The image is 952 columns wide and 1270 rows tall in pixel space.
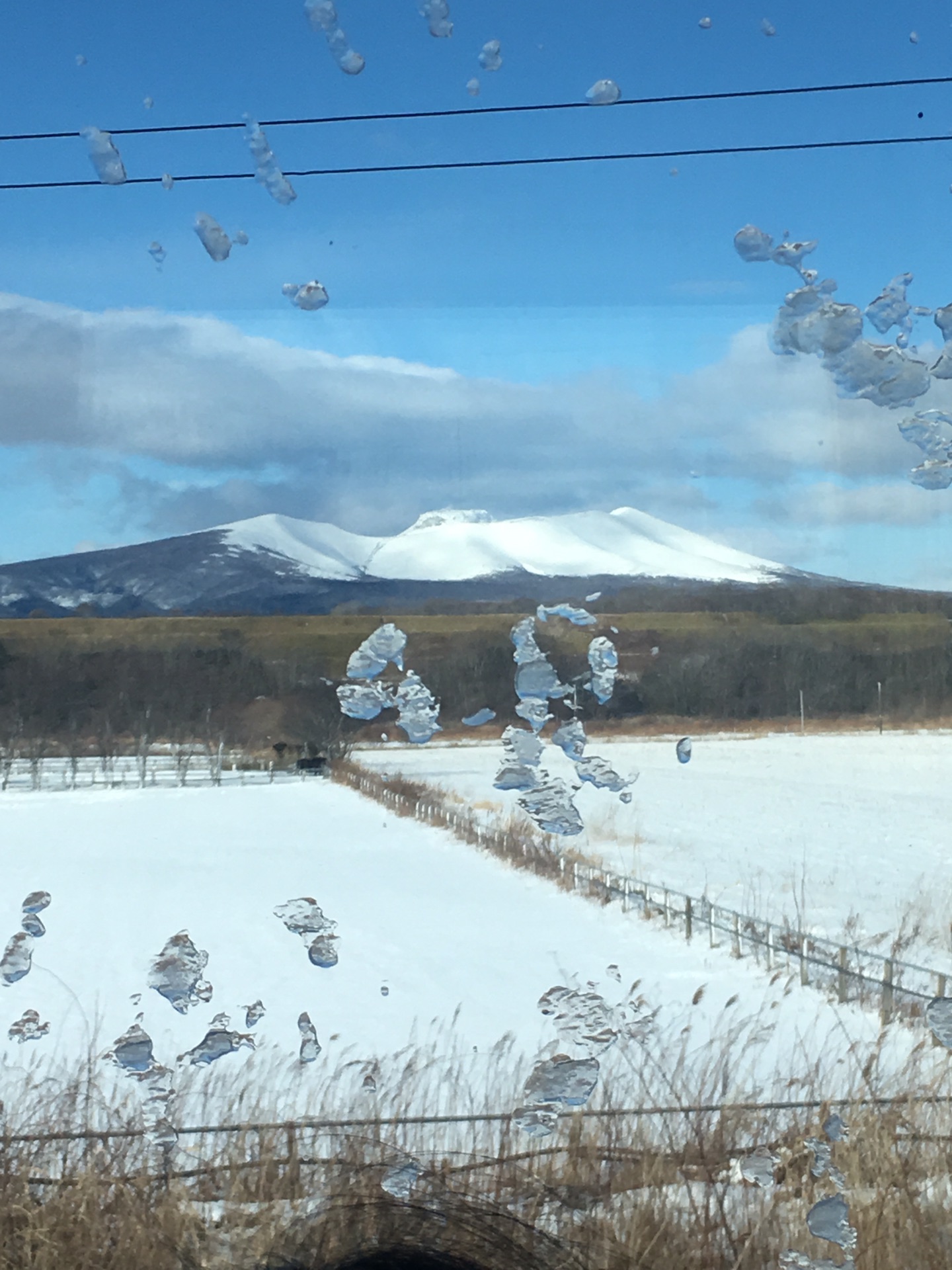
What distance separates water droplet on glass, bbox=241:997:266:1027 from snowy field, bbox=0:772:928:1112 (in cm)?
1

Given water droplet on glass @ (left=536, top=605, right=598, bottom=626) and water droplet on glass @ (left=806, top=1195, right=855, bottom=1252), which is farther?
water droplet on glass @ (left=536, top=605, right=598, bottom=626)

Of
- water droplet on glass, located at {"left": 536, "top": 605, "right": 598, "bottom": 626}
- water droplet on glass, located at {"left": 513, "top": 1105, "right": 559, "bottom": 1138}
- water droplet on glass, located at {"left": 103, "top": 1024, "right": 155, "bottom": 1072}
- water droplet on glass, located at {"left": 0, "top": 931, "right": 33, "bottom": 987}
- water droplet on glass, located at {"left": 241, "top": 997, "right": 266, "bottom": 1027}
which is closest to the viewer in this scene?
water droplet on glass, located at {"left": 513, "top": 1105, "right": 559, "bottom": 1138}

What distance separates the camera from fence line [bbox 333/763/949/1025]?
1.75m

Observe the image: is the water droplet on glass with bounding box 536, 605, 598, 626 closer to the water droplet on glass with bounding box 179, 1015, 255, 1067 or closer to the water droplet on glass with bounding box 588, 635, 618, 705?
the water droplet on glass with bounding box 588, 635, 618, 705

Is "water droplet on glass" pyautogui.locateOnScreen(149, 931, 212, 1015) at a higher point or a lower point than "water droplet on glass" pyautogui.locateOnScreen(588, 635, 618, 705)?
lower

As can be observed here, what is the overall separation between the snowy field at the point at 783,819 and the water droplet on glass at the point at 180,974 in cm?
50

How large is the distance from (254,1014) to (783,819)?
1.69 metres

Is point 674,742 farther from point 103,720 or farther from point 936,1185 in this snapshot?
point 103,720

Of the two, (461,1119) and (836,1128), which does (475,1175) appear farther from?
(836,1128)

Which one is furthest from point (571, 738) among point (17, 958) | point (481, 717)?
point (17, 958)

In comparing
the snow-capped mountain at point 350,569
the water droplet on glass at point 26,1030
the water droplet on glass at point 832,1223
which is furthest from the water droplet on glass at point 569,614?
the water droplet on glass at point 26,1030

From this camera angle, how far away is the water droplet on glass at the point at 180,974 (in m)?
1.81

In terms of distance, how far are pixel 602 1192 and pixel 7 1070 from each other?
101cm

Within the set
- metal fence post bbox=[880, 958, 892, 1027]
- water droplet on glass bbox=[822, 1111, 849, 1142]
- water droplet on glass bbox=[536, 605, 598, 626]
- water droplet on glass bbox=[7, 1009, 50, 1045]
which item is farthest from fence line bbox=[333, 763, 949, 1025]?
water droplet on glass bbox=[7, 1009, 50, 1045]
